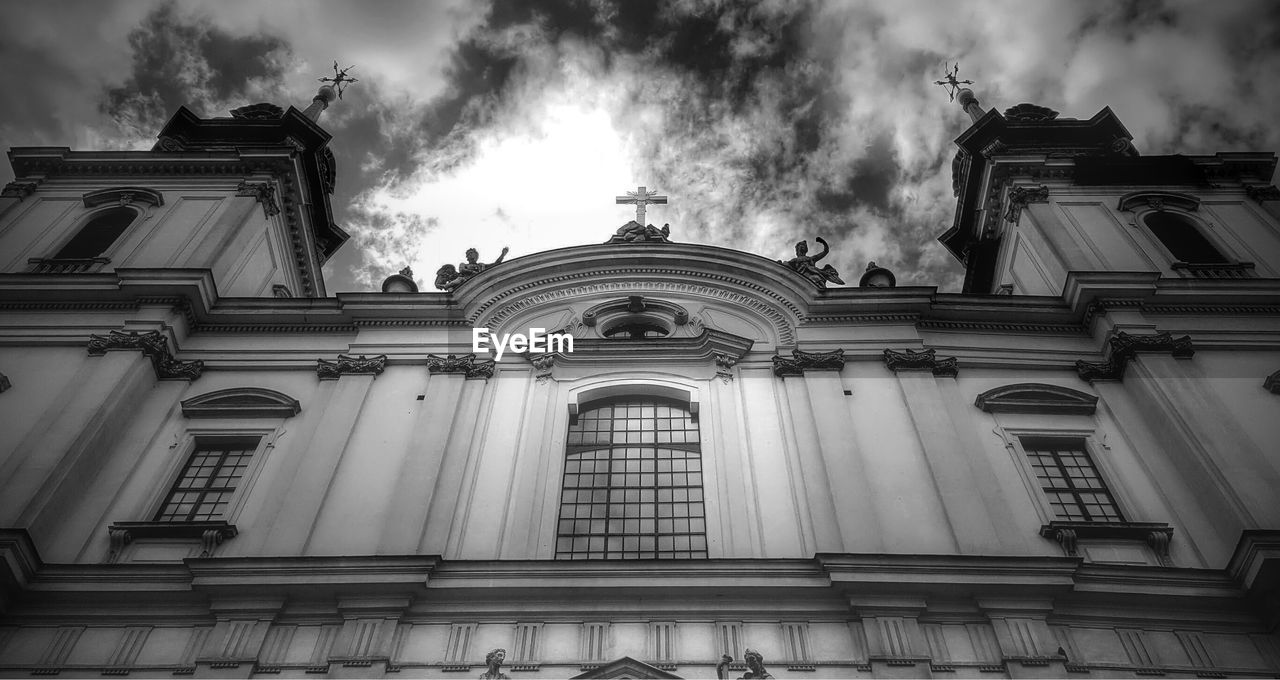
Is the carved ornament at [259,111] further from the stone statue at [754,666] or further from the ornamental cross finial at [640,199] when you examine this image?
the stone statue at [754,666]

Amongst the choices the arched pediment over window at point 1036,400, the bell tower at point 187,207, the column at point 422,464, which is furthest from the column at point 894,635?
the bell tower at point 187,207

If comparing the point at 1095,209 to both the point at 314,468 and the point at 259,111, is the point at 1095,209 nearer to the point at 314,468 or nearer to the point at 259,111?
the point at 314,468

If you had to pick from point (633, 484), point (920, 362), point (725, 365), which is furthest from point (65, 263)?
point (920, 362)

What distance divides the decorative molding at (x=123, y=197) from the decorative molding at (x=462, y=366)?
1019cm

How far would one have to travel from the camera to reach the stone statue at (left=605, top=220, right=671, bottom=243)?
21703mm

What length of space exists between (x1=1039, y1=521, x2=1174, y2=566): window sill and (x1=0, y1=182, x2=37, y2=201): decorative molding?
24007mm

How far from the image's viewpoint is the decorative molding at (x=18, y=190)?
76.4ft

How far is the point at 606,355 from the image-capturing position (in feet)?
60.1

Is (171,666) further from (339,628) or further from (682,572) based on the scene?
(682,572)

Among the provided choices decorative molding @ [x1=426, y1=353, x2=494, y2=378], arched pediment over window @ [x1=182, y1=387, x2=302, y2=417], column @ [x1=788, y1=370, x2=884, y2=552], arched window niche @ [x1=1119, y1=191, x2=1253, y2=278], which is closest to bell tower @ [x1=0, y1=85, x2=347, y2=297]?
arched pediment over window @ [x1=182, y1=387, x2=302, y2=417]

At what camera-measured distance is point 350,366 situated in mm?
17766

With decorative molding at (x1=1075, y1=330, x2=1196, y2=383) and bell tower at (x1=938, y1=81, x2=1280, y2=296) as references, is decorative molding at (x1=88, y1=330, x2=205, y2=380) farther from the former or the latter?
bell tower at (x1=938, y1=81, x2=1280, y2=296)

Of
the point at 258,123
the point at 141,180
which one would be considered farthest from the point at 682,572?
the point at 258,123

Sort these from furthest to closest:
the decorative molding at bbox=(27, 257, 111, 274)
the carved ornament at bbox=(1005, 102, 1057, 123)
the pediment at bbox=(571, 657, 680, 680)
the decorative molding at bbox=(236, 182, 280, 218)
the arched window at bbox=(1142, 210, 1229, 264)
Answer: the carved ornament at bbox=(1005, 102, 1057, 123), the decorative molding at bbox=(236, 182, 280, 218), the arched window at bbox=(1142, 210, 1229, 264), the decorative molding at bbox=(27, 257, 111, 274), the pediment at bbox=(571, 657, 680, 680)
